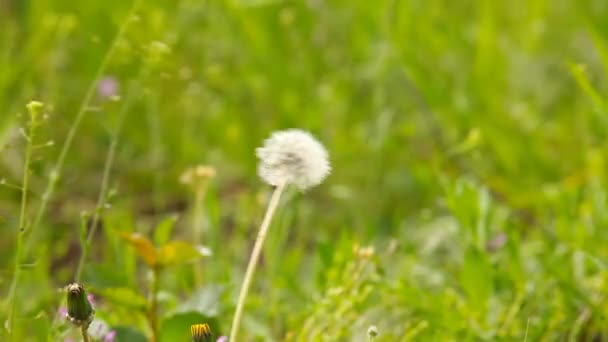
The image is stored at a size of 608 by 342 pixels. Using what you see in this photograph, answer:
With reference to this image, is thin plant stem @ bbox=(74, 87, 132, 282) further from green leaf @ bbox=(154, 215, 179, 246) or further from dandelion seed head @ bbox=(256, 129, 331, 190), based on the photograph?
dandelion seed head @ bbox=(256, 129, 331, 190)

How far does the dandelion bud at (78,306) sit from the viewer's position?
110 centimetres

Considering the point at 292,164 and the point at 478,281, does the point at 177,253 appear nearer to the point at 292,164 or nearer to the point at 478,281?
the point at 292,164

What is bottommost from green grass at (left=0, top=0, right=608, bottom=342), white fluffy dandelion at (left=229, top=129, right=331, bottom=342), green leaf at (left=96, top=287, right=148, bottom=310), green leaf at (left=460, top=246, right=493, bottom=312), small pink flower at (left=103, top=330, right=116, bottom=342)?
small pink flower at (left=103, top=330, right=116, bottom=342)

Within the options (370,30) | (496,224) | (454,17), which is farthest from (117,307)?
(454,17)

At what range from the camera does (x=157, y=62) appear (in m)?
1.62

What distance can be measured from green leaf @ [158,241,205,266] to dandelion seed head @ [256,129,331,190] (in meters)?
0.25

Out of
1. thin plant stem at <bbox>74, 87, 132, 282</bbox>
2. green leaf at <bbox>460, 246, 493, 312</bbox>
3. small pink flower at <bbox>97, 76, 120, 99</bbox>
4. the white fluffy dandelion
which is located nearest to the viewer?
the white fluffy dandelion

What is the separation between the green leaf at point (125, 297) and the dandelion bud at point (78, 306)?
28 cm

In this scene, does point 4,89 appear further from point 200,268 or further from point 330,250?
point 330,250

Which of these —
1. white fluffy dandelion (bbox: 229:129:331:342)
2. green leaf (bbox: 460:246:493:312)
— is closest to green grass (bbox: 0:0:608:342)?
green leaf (bbox: 460:246:493:312)

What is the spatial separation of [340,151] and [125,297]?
0.99 metres

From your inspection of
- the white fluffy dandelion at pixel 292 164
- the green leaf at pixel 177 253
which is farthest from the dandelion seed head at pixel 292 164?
the green leaf at pixel 177 253

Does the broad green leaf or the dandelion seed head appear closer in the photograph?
the dandelion seed head

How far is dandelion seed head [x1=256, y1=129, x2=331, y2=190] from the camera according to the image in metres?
1.23
